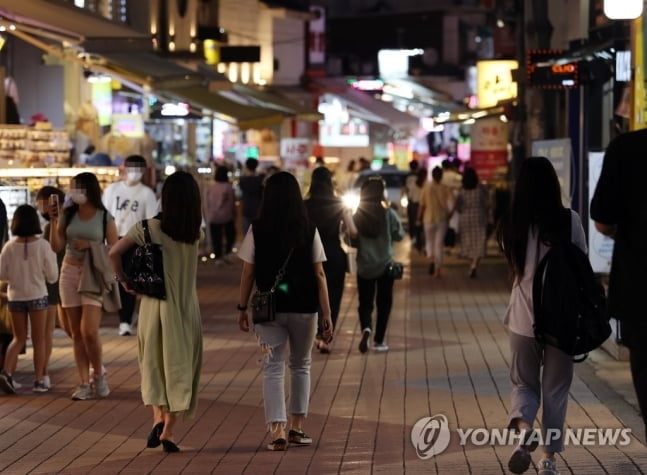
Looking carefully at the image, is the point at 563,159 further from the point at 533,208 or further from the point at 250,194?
the point at 250,194

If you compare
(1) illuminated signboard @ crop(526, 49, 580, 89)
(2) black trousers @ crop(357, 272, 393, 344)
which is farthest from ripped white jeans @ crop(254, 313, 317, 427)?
(1) illuminated signboard @ crop(526, 49, 580, 89)

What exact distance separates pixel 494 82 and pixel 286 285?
2973 centimetres

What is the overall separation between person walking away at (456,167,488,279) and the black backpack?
18.1 m

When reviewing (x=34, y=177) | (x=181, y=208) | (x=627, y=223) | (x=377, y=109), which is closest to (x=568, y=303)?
(x=627, y=223)

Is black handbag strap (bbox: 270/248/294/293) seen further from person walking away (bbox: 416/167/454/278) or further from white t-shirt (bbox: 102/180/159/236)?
person walking away (bbox: 416/167/454/278)

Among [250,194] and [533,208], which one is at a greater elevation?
[533,208]

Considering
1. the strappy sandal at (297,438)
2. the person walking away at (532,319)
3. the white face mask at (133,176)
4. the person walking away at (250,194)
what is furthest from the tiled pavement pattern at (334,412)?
the person walking away at (250,194)

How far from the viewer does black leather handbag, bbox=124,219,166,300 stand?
10.0 m

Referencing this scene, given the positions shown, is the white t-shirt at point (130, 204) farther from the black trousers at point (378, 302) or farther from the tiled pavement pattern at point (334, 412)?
the black trousers at point (378, 302)

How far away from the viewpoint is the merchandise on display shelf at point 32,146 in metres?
19.1

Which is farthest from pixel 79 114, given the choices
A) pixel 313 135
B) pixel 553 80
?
pixel 313 135

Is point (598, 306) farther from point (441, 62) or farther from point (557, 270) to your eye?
point (441, 62)

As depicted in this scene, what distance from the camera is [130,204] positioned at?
16875mm

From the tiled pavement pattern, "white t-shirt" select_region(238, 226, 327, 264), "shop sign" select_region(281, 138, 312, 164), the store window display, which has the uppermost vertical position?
the store window display
